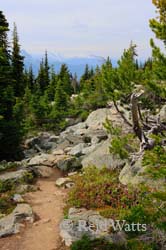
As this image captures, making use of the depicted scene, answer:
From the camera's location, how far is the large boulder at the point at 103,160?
56.6ft

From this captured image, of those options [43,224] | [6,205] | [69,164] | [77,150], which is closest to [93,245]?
[43,224]

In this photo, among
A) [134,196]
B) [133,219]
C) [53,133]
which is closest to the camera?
[133,219]

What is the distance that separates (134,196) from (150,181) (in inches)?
51.0

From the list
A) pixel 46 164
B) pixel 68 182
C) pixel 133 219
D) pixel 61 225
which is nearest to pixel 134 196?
pixel 133 219

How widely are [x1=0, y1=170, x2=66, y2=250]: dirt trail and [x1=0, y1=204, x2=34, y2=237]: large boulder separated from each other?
0.25 meters

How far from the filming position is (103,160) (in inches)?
704

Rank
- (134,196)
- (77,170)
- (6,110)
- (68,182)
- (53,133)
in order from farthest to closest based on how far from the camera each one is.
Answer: (53,133), (6,110), (77,170), (68,182), (134,196)

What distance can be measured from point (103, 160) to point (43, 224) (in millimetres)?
6241

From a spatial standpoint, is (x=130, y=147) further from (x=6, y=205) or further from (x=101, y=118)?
(x=101, y=118)

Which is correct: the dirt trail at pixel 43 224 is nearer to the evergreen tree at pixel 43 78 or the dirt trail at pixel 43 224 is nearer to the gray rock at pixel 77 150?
the gray rock at pixel 77 150

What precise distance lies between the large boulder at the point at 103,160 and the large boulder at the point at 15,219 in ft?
17.6

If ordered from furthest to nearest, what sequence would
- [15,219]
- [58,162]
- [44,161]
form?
1. [44,161]
2. [58,162]
3. [15,219]

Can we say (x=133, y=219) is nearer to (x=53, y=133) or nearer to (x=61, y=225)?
(x=61, y=225)

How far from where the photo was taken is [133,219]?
10945 mm
